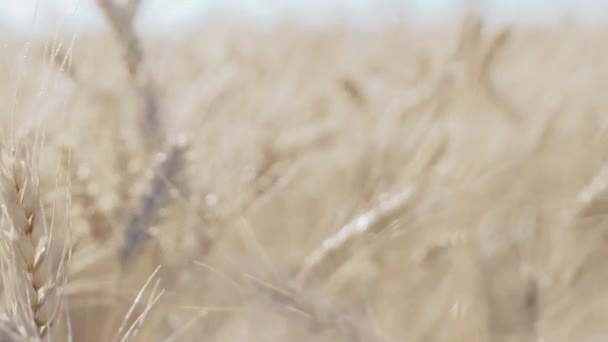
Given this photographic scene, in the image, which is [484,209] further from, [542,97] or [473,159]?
[542,97]

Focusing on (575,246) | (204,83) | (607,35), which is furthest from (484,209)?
(607,35)

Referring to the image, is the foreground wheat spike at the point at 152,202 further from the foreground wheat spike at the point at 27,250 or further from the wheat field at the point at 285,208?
the foreground wheat spike at the point at 27,250

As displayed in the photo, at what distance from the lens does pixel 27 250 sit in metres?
0.36

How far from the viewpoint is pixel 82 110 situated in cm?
99

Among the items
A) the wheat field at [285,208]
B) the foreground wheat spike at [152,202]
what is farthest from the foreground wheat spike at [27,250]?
the foreground wheat spike at [152,202]

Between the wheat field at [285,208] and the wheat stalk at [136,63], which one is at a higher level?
the wheat stalk at [136,63]

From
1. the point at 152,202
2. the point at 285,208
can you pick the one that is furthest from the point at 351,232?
the point at 285,208

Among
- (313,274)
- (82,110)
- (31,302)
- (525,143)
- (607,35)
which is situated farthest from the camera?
(607,35)

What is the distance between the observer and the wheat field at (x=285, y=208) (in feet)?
1.40

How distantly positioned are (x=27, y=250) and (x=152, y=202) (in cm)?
23

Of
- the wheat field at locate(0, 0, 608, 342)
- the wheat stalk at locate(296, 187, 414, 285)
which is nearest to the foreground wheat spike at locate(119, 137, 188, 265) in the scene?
the wheat field at locate(0, 0, 608, 342)

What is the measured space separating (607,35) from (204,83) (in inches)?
31.4

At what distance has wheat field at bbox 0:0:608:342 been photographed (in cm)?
43

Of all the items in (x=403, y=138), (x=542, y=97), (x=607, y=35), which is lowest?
(x=607, y=35)
